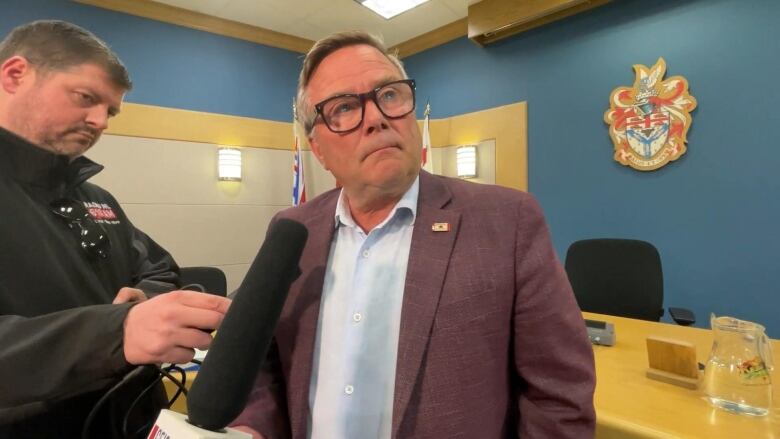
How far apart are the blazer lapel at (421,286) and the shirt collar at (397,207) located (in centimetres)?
2

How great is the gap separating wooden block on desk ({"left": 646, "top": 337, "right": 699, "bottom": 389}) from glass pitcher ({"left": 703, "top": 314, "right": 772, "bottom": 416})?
0.29 feet

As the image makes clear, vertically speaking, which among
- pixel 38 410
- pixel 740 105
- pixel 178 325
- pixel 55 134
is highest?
pixel 740 105

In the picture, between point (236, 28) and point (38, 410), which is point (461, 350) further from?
point (236, 28)

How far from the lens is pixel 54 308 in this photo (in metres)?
0.82

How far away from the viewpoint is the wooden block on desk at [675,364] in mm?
1281

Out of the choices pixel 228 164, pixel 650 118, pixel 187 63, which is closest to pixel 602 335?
pixel 650 118

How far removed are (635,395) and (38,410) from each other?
4.78 ft

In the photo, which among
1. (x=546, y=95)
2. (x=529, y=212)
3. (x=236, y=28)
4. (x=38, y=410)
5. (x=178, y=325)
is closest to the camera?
(x=178, y=325)

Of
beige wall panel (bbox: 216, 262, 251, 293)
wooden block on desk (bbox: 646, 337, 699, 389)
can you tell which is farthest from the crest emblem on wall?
beige wall panel (bbox: 216, 262, 251, 293)

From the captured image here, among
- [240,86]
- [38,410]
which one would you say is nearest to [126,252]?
[38,410]

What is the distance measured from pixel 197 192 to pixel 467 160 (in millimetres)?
2588

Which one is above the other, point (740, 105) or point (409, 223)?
point (740, 105)

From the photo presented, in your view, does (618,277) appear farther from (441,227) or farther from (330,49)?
(330,49)

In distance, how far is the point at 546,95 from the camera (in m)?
3.65
